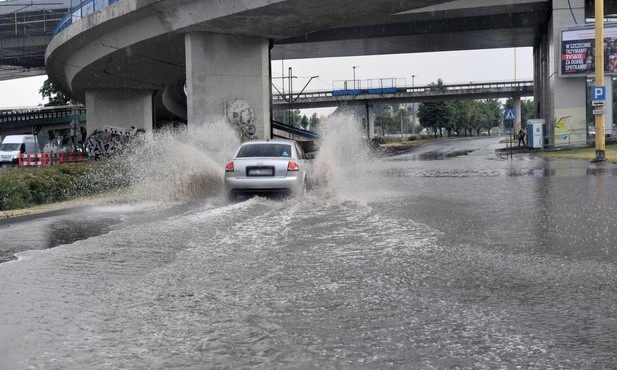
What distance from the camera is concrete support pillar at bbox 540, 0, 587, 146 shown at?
43094mm

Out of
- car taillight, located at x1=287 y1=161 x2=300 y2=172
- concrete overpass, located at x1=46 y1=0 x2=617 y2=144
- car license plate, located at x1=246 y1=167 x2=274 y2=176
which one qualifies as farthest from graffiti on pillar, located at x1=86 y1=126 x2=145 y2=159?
car taillight, located at x1=287 y1=161 x2=300 y2=172

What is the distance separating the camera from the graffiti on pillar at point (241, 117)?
3297 centimetres

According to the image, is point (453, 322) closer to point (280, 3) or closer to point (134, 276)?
point (134, 276)

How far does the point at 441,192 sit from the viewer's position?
17859 millimetres

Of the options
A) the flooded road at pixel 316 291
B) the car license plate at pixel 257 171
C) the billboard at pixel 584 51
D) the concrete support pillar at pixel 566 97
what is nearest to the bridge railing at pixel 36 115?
the concrete support pillar at pixel 566 97

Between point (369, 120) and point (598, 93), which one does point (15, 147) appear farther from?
point (369, 120)

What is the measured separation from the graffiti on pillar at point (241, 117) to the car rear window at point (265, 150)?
53.0ft

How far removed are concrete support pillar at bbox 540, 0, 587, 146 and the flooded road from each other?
1304 inches

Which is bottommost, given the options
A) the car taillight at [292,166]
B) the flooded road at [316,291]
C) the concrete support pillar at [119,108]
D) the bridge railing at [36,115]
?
the flooded road at [316,291]

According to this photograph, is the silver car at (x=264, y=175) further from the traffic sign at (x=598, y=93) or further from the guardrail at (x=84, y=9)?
the traffic sign at (x=598, y=93)

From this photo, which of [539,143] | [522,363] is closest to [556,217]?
[522,363]

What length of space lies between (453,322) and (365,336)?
792 mm

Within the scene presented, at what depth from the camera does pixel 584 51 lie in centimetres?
4225

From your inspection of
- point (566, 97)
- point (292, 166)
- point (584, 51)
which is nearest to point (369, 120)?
point (566, 97)
